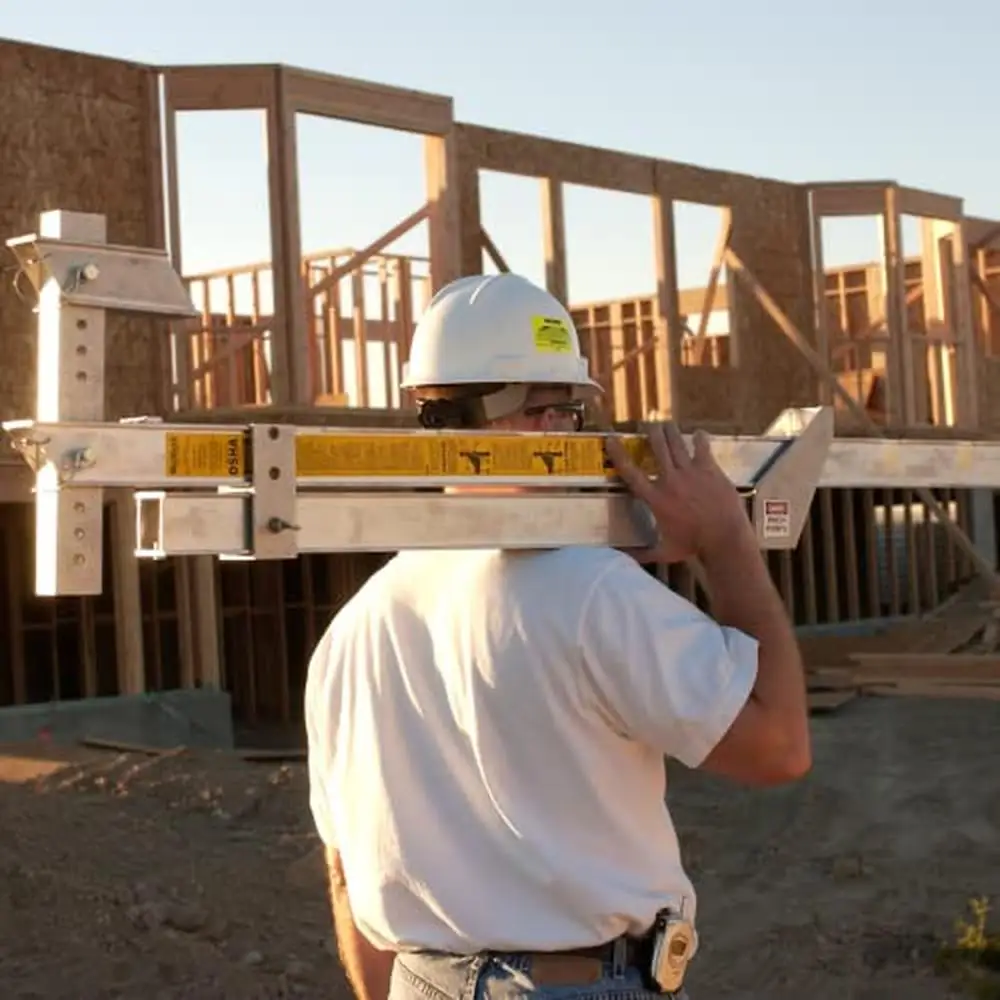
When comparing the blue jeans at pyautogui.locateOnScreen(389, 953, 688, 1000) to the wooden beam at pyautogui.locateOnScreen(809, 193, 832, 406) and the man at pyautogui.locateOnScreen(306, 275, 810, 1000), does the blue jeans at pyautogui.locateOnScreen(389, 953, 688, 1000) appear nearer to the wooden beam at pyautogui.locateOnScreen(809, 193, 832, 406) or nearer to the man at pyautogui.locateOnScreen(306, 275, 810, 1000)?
the man at pyautogui.locateOnScreen(306, 275, 810, 1000)

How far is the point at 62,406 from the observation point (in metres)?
1.86

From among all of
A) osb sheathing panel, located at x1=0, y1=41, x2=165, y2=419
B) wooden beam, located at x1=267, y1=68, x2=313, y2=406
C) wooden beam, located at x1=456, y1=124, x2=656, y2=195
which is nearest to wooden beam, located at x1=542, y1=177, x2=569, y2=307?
wooden beam, located at x1=456, y1=124, x2=656, y2=195

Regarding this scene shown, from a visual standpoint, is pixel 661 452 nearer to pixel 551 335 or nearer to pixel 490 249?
pixel 551 335

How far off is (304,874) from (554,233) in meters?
8.07

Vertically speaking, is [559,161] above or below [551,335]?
above

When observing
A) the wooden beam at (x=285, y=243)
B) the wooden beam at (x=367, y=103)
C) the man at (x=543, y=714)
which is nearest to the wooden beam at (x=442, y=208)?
the wooden beam at (x=367, y=103)

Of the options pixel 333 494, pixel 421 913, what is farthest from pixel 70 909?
pixel 333 494

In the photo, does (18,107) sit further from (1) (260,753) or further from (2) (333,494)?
(2) (333,494)

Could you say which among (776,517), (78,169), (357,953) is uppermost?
(78,169)

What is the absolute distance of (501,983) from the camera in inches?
89.4

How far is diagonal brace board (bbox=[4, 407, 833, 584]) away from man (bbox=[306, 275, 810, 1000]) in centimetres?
7

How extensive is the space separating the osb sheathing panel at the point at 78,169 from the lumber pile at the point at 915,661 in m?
5.98

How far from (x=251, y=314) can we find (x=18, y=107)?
6624 millimetres

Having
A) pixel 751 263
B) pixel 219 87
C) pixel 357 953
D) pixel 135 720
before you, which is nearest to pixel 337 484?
pixel 357 953
